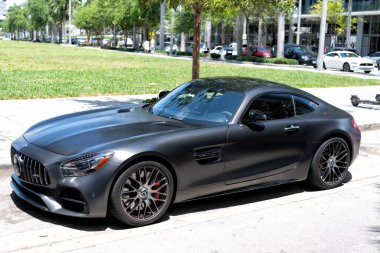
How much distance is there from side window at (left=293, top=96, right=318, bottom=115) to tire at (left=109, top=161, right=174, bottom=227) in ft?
7.01

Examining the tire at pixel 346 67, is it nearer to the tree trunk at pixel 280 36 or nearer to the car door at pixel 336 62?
the car door at pixel 336 62

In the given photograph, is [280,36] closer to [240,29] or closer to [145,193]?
[240,29]

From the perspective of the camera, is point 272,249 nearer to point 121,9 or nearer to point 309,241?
point 309,241

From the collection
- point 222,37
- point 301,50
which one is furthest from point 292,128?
point 222,37

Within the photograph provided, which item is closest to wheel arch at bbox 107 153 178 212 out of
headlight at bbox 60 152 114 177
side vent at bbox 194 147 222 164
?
headlight at bbox 60 152 114 177

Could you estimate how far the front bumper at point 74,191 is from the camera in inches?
183

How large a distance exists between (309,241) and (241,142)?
1276 mm

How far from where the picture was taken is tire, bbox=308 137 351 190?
6.39m

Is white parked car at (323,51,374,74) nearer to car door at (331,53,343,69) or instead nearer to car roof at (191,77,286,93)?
car door at (331,53,343,69)

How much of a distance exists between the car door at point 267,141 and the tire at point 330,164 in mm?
355

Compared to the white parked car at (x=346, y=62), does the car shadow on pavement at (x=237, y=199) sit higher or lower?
lower

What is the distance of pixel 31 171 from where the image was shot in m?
4.93

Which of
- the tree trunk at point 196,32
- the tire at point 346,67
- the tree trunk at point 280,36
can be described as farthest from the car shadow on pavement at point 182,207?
the tree trunk at point 280,36

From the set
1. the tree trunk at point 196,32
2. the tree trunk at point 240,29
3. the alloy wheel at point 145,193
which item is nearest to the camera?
the alloy wheel at point 145,193
